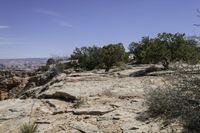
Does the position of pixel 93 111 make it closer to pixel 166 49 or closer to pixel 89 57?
pixel 166 49

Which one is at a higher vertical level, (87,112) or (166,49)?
(166,49)

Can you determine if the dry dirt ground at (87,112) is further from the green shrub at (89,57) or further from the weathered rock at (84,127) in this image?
the green shrub at (89,57)

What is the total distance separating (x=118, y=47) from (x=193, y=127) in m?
19.3

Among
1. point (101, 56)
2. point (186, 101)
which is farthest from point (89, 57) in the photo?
point (186, 101)

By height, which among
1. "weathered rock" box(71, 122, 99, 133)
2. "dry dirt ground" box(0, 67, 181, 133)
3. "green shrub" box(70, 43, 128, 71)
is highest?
"green shrub" box(70, 43, 128, 71)

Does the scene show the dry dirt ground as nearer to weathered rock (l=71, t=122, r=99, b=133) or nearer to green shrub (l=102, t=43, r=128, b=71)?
weathered rock (l=71, t=122, r=99, b=133)

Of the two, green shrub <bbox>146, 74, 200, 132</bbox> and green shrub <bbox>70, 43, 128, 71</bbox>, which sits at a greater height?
green shrub <bbox>70, 43, 128, 71</bbox>

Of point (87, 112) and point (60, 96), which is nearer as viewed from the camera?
point (87, 112)

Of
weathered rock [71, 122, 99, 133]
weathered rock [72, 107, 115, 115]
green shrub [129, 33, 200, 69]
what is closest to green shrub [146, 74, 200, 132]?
weathered rock [71, 122, 99, 133]

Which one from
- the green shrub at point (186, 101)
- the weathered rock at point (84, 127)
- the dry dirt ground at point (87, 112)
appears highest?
the green shrub at point (186, 101)

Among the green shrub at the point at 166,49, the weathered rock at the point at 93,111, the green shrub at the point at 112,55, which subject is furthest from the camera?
the green shrub at the point at 112,55

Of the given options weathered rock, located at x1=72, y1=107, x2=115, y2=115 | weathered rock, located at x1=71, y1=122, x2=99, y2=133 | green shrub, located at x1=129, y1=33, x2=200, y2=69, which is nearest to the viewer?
weathered rock, located at x1=71, y1=122, x2=99, y2=133

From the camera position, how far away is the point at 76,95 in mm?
11594

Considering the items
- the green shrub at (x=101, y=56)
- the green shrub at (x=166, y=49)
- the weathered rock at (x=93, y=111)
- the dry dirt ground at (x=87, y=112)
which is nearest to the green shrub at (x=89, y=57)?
the green shrub at (x=101, y=56)
